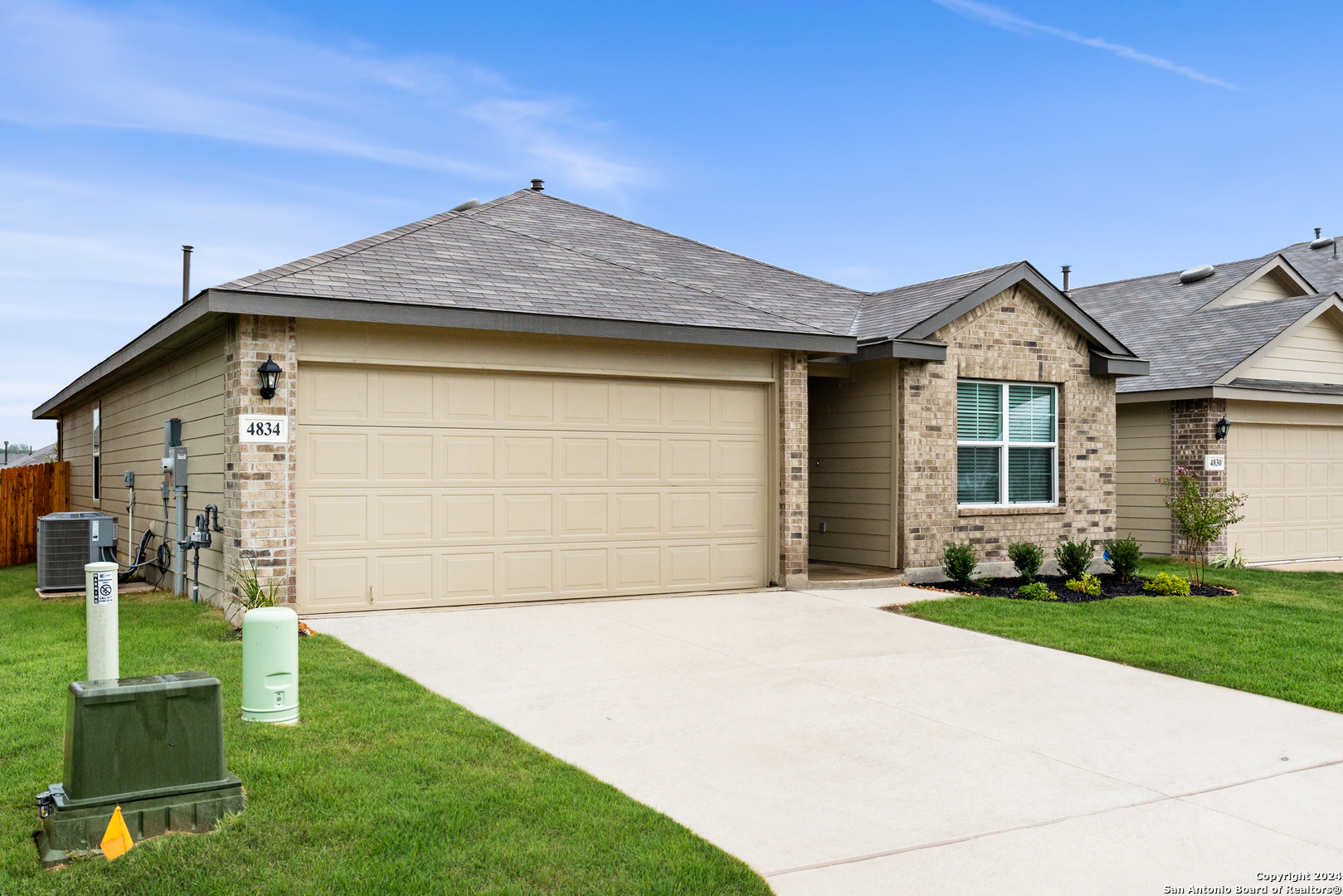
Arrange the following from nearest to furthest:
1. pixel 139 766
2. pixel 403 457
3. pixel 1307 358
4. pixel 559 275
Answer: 1. pixel 139 766
2. pixel 403 457
3. pixel 559 275
4. pixel 1307 358

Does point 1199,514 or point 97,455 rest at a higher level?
point 97,455

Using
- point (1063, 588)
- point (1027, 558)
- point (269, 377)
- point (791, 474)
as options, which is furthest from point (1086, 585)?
point (269, 377)

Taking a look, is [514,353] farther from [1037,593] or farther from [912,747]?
[1037,593]

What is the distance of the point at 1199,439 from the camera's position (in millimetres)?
17094

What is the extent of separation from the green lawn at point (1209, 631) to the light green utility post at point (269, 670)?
659 centimetres

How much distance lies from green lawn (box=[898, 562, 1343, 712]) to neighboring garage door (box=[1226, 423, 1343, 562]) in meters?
4.04

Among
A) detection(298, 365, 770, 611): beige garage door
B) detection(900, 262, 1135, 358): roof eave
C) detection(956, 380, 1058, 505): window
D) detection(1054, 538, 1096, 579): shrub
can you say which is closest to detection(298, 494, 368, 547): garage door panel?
detection(298, 365, 770, 611): beige garage door

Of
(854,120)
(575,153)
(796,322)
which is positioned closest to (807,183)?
(854,120)

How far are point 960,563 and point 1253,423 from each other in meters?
7.79

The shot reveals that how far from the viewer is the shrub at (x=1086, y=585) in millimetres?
12875

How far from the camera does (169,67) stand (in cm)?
1521

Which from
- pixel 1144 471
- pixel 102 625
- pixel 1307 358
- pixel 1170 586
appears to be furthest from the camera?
pixel 1307 358

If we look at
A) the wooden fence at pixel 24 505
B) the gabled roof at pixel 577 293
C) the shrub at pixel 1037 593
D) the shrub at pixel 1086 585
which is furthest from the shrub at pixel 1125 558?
the wooden fence at pixel 24 505

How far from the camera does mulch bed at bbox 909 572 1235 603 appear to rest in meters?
12.8
